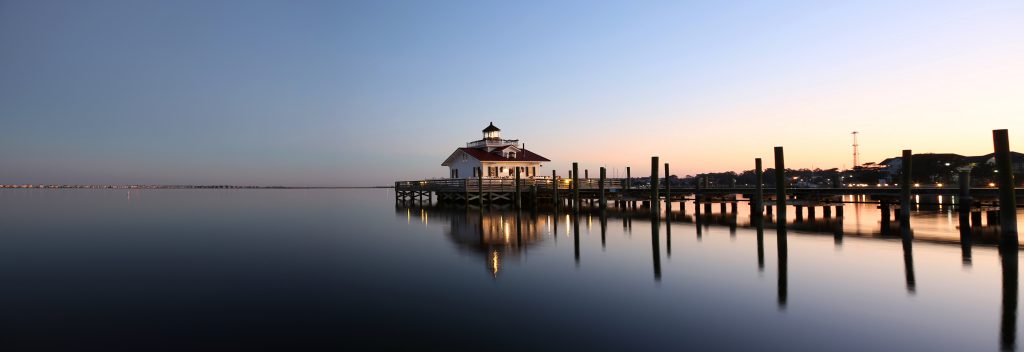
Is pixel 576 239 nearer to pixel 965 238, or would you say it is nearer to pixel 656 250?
pixel 656 250

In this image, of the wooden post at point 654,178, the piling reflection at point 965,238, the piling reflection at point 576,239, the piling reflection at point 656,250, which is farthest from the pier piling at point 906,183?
the piling reflection at point 576,239

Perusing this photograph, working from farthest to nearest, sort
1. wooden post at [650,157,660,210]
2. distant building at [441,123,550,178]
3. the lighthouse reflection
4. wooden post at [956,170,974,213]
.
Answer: distant building at [441,123,550,178], wooden post at [650,157,660,210], wooden post at [956,170,974,213], the lighthouse reflection

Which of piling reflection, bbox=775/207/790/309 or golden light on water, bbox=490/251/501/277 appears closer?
piling reflection, bbox=775/207/790/309

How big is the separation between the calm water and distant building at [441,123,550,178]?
935 inches

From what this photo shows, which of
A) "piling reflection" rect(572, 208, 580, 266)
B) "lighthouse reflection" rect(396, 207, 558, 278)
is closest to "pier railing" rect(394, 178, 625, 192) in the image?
"lighthouse reflection" rect(396, 207, 558, 278)

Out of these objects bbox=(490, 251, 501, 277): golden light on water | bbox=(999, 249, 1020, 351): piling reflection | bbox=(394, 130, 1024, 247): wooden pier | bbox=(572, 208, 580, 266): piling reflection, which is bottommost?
bbox=(999, 249, 1020, 351): piling reflection

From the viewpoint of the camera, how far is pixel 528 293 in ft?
41.2

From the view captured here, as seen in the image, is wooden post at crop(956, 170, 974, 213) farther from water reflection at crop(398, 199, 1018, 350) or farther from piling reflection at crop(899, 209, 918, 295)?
piling reflection at crop(899, 209, 918, 295)

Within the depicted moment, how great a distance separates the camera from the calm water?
9.05 m

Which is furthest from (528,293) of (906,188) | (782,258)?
(906,188)

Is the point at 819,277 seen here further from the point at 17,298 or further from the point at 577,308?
the point at 17,298

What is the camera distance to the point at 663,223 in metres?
28.7

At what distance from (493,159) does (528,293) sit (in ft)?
116

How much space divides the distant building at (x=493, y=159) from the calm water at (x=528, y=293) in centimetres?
2376
